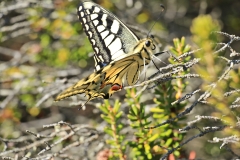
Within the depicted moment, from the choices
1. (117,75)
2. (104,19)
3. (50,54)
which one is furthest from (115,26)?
(50,54)

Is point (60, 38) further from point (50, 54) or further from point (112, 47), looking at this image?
point (112, 47)

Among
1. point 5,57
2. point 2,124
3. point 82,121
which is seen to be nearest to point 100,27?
point 2,124

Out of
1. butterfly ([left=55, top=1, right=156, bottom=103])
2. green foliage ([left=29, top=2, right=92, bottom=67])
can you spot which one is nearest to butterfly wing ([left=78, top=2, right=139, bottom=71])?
butterfly ([left=55, top=1, right=156, bottom=103])

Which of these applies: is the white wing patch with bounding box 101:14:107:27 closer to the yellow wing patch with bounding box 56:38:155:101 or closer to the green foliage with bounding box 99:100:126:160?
the yellow wing patch with bounding box 56:38:155:101

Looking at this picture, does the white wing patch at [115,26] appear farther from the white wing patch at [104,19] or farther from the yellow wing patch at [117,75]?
the yellow wing patch at [117,75]

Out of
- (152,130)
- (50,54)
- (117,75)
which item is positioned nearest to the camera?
(152,130)

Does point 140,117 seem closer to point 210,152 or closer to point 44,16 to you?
point 210,152

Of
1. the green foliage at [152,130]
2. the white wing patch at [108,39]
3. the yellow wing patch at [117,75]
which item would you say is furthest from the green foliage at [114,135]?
the white wing patch at [108,39]

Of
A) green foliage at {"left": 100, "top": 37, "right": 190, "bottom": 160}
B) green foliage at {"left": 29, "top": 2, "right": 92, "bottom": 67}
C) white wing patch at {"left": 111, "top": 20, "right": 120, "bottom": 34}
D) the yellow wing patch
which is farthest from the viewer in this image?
green foliage at {"left": 29, "top": 2, "right": 92, "bottom": 67}
